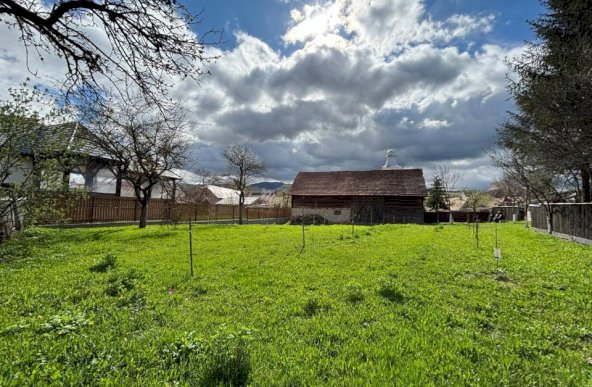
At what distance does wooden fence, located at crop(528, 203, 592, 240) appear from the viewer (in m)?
12.0

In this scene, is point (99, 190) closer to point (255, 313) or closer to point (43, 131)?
point (43, 131)

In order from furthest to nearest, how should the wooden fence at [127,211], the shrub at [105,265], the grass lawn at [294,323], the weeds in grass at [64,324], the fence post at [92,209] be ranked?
the fence post at [92,209], the wooden fence at [127,211], the shrub at [105,265], the weeds in grass at [64,324], the grass lawn at [294,323]

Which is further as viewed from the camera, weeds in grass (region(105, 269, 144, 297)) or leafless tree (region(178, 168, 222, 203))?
leafless tree (region(178, 168, 222, 203))

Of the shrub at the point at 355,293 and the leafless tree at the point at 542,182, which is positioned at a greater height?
the leafless tree at the point at 542,182

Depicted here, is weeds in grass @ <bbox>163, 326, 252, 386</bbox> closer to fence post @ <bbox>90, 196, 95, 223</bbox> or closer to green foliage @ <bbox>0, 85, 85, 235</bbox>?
green foliage @ <bbox>0, 85, 85, 235</bbox>

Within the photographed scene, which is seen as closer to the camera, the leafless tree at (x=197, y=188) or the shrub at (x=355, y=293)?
the shrub at (x=355, y=293)

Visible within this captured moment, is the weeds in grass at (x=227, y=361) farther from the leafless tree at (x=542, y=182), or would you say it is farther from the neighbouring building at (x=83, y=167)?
the leafless tree at (x=542, y=182)

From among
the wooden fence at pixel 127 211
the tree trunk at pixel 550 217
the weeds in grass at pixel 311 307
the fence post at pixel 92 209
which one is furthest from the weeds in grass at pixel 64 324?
the tree trunk at pixel 550 217

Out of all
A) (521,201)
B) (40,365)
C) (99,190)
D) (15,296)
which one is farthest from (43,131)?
(521,201)

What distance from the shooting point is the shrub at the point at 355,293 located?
504 centimetres

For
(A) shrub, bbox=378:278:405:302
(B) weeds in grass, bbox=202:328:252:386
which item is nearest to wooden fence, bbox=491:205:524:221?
(A) shrub, bbox=378:278:405:302

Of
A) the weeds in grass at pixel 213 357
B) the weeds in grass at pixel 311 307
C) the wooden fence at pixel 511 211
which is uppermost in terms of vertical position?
the wooden fence at pixel 511 211

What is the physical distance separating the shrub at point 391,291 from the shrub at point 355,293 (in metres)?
0.37

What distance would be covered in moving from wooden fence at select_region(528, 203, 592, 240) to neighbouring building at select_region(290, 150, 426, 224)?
15.6 m
